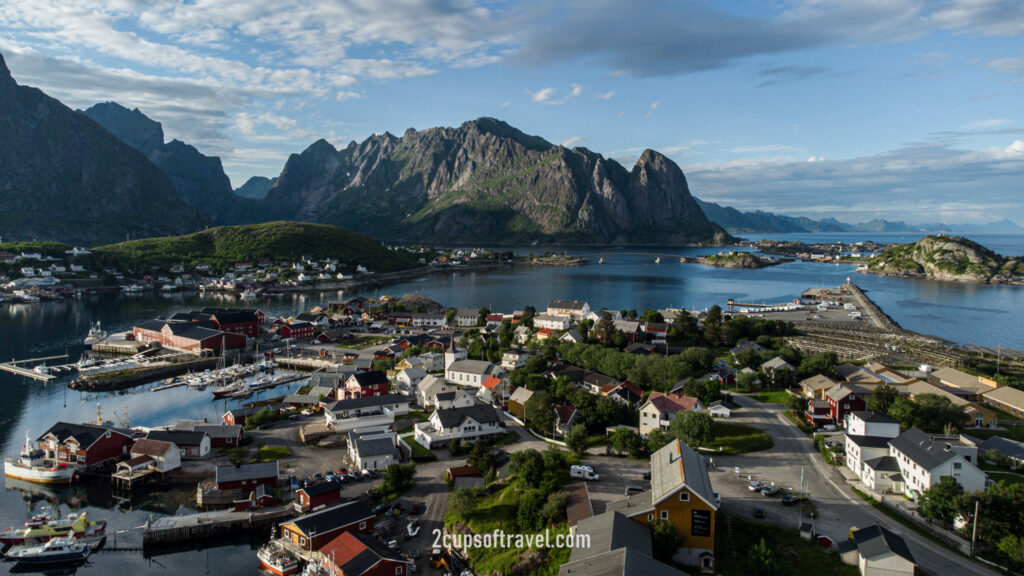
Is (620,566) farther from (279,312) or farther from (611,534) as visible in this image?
(279,312)

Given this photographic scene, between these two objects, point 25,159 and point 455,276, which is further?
point 25,159

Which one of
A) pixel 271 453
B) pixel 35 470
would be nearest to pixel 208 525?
pixel 271 453

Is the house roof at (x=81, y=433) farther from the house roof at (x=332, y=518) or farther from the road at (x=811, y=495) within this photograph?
the road at (x=811, y=495)

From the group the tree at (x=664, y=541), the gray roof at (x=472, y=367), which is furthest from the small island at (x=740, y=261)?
the tree at (x=664, y=541)

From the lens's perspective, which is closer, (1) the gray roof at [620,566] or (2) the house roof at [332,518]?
(1) the gray roof at [620,566]

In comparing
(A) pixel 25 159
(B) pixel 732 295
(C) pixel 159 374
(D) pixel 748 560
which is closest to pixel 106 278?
(C) pixel 159 374

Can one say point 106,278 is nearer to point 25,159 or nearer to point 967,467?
point 25,159
